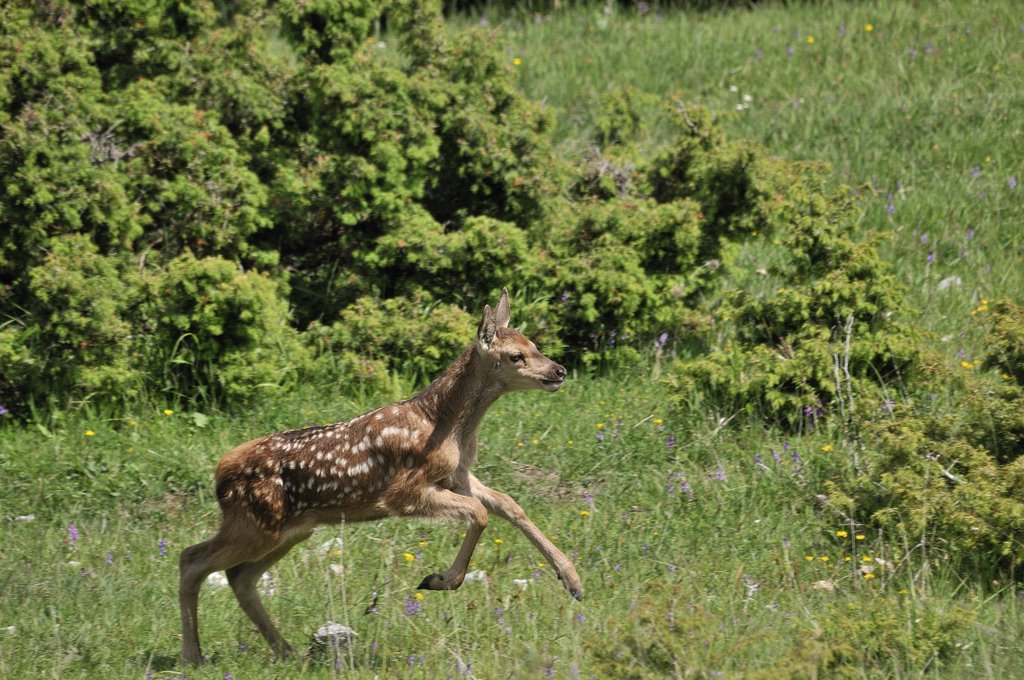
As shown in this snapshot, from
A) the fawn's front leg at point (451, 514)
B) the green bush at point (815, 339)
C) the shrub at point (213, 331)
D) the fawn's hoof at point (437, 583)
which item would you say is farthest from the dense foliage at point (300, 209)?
the fawn's hoof at point (437, 583)

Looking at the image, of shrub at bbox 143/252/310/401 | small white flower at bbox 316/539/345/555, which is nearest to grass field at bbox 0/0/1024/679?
small white flower at bbox 316/539/345/555

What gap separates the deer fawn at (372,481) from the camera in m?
6.89

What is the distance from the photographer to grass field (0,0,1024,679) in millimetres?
6195

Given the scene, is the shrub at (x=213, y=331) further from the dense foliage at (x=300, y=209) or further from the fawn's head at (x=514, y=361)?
the fawn's head at (x=514, y=361)

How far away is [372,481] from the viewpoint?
707 centimetres

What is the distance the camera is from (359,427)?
7.23m

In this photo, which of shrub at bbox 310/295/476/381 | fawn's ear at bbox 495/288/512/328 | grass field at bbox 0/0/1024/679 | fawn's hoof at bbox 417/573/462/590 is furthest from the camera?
shrub at bbox 310/295/476/381

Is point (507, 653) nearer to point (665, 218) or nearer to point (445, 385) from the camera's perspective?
point (445, 385)

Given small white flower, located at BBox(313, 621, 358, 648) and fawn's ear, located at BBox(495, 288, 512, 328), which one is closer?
small white flower, located at BBox(313, 621, 358, 648)

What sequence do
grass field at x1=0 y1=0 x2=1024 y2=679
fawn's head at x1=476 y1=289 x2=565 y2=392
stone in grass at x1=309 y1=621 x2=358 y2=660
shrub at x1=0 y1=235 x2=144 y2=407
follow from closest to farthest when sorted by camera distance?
grass field at x1=0 y1=0 x2=1024 y2=679 → stone in grass at x1=309 y1=621 x2=358 y2=660 → fawn's head at x1=476 y1=289 x2=565 y2=392 → shrub at x1=0 y1=235 x2=144 y2=407

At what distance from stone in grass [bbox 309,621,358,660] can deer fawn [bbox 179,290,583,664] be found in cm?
17

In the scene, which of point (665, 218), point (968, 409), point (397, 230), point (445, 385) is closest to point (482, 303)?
point (397, 230)

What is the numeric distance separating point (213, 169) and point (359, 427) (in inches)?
141

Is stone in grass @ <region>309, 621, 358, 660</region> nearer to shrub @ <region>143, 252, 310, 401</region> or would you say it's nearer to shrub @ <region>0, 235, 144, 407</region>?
shrub @ <region>143, 252, 310, 401</region>
